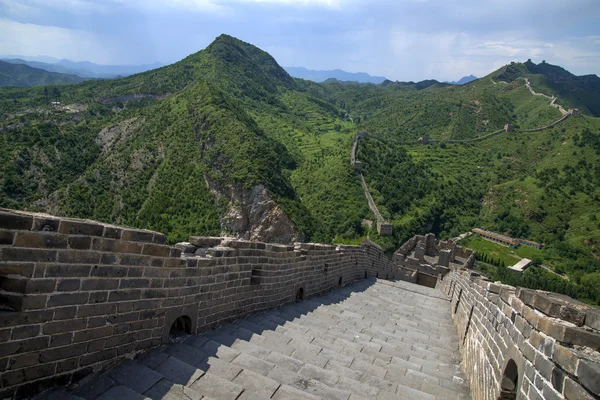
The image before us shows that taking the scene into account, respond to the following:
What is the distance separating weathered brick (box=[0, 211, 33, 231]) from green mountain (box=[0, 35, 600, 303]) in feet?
96.2

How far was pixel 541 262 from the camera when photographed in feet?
151

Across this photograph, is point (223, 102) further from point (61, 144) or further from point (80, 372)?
point (80, 372)

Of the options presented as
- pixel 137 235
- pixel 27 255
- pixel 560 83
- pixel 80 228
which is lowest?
pixel 27 255

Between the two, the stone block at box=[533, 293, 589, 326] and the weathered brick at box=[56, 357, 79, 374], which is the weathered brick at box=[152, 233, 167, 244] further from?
the stone block at box=[533, 293, 589, 326]

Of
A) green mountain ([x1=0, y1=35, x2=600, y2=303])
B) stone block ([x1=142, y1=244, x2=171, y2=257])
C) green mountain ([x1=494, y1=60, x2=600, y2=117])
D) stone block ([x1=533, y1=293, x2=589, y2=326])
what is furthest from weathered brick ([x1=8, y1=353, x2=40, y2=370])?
green mountain ([x1=494, y1=60, x2=600, y2=117])

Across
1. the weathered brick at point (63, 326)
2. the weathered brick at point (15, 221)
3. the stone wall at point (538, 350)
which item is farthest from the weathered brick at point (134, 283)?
the stone wall at point (538, 350)

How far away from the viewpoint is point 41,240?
11.1ft

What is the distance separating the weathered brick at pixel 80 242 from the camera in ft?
11.8

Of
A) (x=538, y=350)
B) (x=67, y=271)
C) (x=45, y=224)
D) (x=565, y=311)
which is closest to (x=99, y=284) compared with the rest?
(x=67, y=271)

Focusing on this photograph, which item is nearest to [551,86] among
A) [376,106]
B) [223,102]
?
[376,106]

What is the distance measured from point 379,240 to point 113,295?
42.6m

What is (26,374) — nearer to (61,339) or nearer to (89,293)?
(61,339)

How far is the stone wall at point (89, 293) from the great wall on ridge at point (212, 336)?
0.04 ft

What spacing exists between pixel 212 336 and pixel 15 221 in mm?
3118
